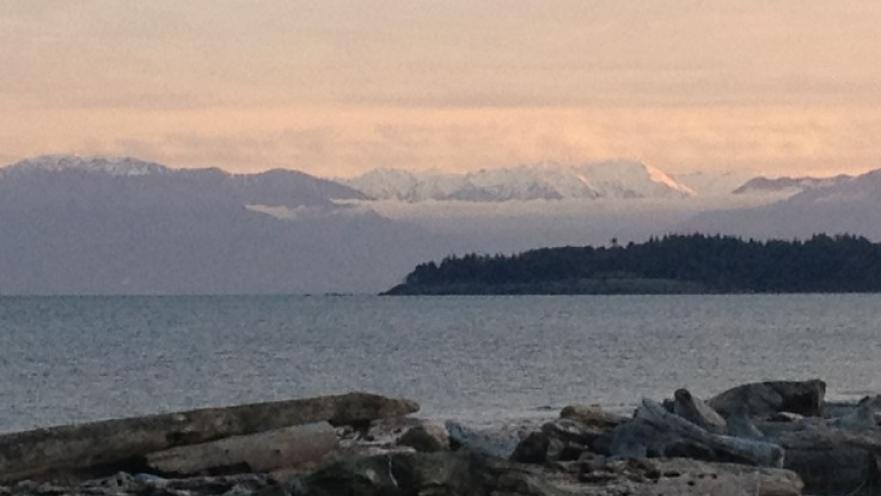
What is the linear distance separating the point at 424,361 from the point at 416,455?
212 feet

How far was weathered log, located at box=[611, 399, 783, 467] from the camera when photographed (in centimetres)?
1844

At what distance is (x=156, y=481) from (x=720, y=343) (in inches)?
3273

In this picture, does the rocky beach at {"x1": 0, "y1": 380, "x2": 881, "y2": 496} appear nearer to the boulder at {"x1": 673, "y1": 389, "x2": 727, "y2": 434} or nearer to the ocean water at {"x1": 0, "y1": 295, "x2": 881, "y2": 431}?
the boulder at {"x1": 673, "y1": 389, "x2": 727, "y2": 434}

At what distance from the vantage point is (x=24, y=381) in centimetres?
6712

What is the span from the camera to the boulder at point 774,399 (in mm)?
24906

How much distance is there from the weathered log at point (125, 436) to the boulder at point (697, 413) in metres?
4.37

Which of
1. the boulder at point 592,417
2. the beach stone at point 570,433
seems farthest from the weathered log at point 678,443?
the boulder at point 592,417

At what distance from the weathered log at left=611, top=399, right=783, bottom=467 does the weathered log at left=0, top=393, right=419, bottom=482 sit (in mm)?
3432

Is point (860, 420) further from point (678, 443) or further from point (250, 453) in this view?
point (250, 453)

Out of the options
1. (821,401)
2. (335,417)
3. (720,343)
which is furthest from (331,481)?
(720,343)

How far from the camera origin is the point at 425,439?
20.8 m

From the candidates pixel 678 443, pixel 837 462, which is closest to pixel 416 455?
pixel 678 443

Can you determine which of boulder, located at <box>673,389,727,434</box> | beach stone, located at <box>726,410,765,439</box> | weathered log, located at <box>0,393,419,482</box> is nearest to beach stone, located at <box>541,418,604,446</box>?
boulder, located at <box>673,389,727,434</box>

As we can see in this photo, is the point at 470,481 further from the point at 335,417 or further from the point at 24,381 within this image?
→ the point at 24,381
